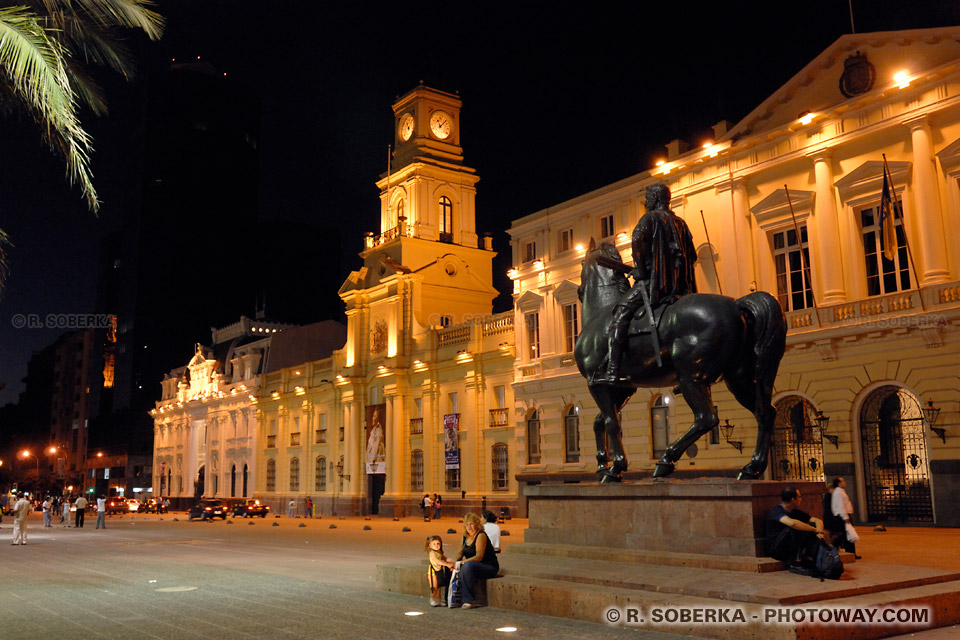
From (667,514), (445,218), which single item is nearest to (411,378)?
(445,218)

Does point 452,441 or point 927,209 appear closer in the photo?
point 927,209

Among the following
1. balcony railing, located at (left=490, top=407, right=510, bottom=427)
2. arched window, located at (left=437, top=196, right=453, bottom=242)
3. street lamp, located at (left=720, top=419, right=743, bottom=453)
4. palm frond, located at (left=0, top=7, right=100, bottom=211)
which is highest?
arched window, located at (left=437, top=196, right=453, bottom=242)

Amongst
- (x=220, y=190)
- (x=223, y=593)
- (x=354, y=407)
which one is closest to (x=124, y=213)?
(x=220, y=190)

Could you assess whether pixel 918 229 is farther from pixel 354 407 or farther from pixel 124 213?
pixel 124 213

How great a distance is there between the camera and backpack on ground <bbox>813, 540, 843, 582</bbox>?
9.12 meters

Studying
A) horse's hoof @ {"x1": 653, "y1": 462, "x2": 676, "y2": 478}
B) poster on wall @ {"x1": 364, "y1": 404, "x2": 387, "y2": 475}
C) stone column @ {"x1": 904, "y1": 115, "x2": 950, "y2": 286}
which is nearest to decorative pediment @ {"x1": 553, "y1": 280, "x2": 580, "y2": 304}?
stone column @ {"x1": 904, "y1": 115, "x2": 950, "y2": 286}

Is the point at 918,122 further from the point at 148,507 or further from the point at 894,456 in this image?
the point at 148,507

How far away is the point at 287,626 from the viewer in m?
9.84

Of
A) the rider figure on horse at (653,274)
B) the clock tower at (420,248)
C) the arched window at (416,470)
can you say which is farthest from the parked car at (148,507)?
the rider figure on horse at (653,274)

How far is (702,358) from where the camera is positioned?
11219mm

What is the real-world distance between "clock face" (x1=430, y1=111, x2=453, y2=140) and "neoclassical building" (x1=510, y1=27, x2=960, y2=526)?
22.7m

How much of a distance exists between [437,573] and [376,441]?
37.4 metres

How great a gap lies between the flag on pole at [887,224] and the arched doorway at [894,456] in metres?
3.91

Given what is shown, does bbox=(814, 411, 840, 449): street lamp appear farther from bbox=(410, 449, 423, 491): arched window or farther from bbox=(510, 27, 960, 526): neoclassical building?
bbox=(410, 449, 423, 491): arched window
